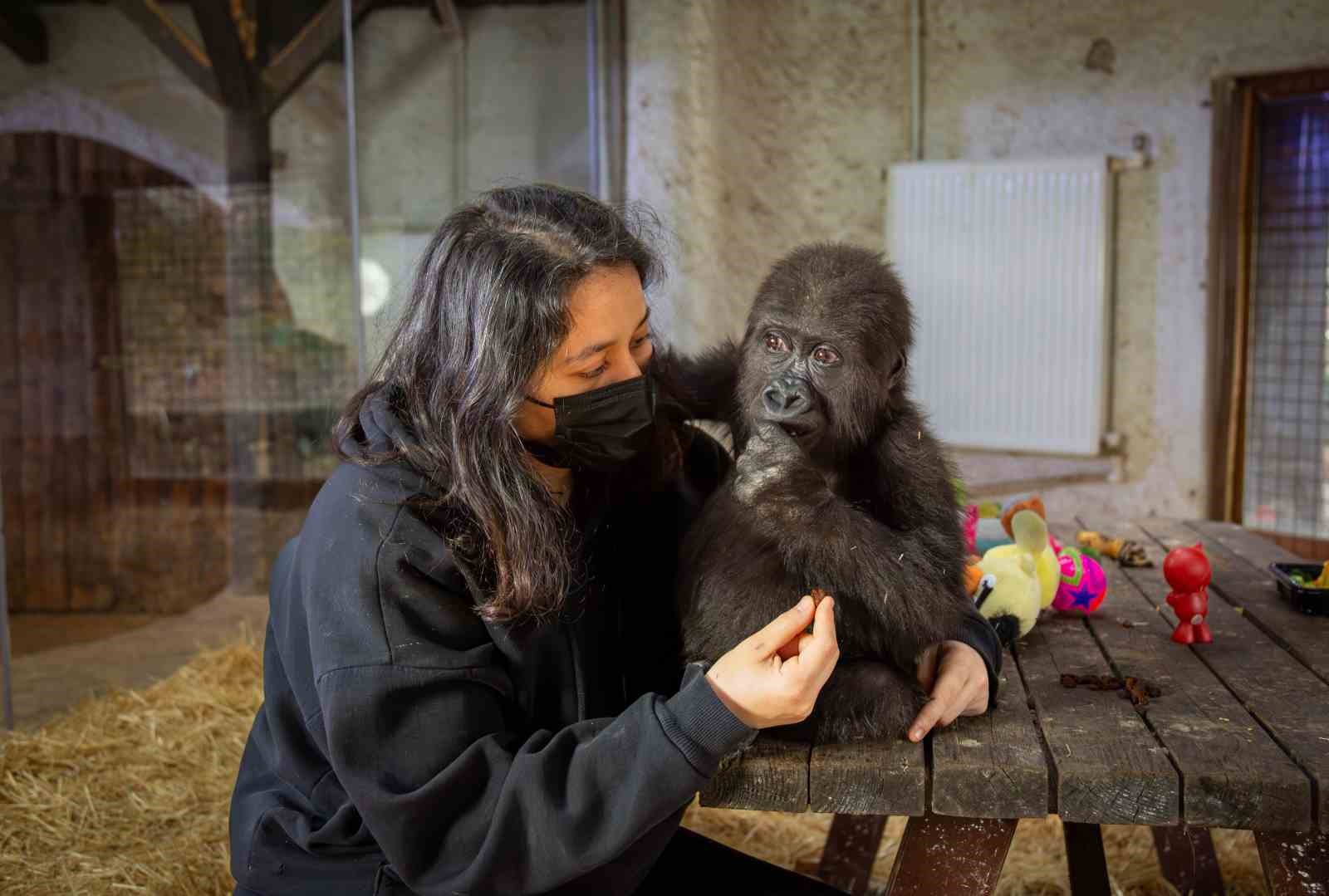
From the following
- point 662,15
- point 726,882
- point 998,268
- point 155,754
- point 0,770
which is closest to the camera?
point 726,882

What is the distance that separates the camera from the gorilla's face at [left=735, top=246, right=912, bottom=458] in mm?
1674

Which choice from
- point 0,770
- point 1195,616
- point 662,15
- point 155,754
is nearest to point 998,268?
point 662,15

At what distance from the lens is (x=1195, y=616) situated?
5.65 feet

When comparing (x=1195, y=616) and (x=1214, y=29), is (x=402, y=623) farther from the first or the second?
(x=1214, y=29)

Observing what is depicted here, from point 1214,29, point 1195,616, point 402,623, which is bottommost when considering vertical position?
point 1195,616

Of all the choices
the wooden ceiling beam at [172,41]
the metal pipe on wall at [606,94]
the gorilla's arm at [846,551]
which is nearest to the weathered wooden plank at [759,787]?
the gorilla's arm at [846,551]

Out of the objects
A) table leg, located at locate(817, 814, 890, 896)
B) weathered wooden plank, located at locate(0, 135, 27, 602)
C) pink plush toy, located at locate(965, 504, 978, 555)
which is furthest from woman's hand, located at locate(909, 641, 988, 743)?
weathered wooden plank, located at locate(0, 135, 27, 602)

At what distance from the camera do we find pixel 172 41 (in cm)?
348

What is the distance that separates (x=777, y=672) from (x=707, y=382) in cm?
74

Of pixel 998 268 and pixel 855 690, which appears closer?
pixel 855 690

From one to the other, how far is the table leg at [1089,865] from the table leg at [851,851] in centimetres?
45

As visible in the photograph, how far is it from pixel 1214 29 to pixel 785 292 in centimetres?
373

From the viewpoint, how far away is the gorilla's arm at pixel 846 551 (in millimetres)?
1411

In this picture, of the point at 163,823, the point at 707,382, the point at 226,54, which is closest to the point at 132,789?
the point at 163,823
